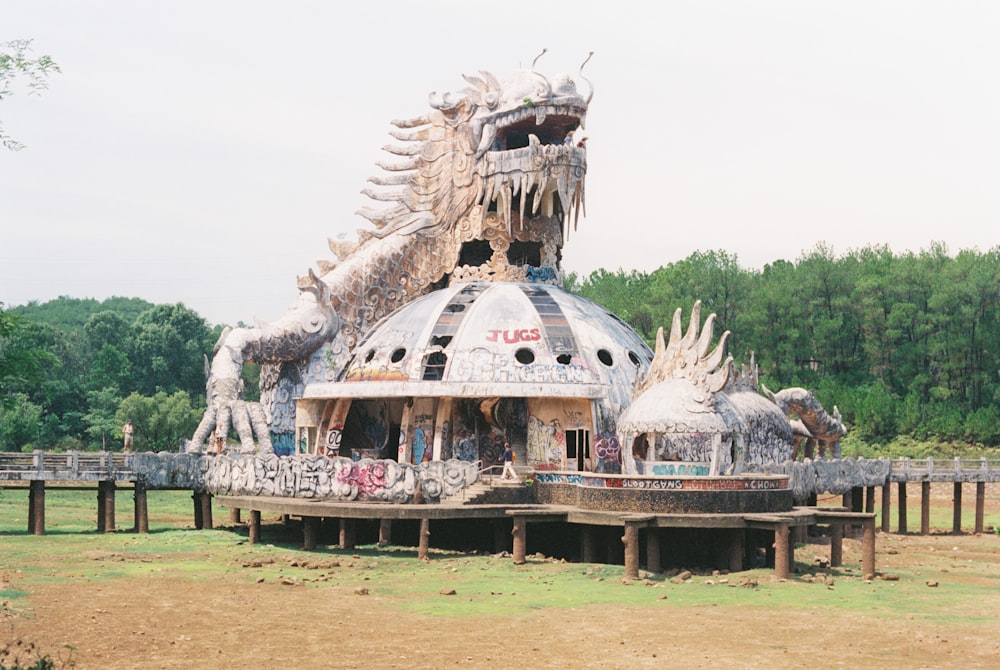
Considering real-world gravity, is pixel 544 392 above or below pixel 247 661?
above

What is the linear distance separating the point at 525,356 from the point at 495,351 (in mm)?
962

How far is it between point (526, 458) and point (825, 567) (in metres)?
10.1

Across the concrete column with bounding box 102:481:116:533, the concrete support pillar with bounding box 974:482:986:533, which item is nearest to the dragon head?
the concrete column with bounding box 102:481:116:533

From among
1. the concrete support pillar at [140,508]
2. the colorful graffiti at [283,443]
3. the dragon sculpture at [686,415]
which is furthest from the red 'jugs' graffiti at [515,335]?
the concrete support pillar at [140,508]

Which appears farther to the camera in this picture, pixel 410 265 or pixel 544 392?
pixel 410 265

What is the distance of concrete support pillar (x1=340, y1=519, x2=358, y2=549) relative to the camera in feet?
129

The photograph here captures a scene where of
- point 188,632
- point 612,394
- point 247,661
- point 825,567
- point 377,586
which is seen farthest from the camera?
point 612,394

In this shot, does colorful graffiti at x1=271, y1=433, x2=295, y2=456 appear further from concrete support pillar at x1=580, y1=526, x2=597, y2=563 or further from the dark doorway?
concrete support pillar at x1=580, y1=526, x2=597, y2=563

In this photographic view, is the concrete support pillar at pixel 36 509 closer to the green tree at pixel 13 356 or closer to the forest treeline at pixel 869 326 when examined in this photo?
the green tree at pixel 13 356

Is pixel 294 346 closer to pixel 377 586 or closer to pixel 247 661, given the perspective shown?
pixel 377 586

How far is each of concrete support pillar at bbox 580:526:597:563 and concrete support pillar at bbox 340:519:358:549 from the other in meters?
6.34

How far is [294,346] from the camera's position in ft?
157

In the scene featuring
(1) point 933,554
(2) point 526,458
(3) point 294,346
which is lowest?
(1) point 933,554

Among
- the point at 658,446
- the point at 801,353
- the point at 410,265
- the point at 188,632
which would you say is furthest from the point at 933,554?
the point at 801,353
